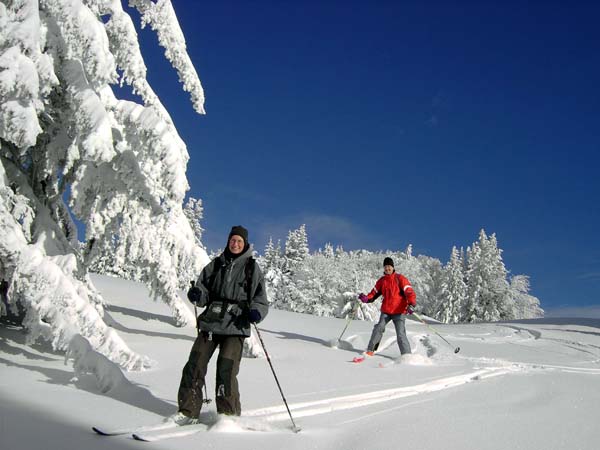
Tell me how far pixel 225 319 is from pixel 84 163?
3.79 meters

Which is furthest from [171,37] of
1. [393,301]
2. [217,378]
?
[393,301]

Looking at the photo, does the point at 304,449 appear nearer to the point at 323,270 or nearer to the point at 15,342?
the point at 15,342

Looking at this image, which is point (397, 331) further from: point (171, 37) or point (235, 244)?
point (171, 37)

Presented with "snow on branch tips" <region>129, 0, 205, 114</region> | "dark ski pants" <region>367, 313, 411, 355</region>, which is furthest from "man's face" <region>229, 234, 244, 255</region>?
"dark ski pants" <region>367, 313, 411, 355</region>

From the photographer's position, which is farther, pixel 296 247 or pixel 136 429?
pixel 296 247

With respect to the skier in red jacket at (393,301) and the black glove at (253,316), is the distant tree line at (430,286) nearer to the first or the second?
the skier in red jacket at (393,301)

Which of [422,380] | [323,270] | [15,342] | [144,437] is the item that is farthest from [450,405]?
[323,270]

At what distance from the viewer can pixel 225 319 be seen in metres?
4.55

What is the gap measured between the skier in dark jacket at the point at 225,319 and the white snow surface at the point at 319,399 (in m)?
0.31

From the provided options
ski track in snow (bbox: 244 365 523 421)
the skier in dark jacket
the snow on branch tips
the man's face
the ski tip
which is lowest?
the ski tip

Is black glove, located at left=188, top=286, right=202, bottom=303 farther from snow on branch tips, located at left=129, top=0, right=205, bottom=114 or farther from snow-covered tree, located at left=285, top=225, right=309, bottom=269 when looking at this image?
snow-covered tree, located at left=285, top=225, right=309, bottom=269

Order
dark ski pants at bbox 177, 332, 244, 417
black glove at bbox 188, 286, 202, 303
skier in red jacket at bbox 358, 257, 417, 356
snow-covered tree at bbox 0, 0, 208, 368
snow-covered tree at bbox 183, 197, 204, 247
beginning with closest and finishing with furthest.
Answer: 1. dark ski pants at bbox 177, 332, 244, 417
2. black glove at bbox 188, 286, 202, 303
3. snow-covered tree at bbox 0, 0, 208, 368
4. skier in red jacket at bbox 358, 257, 417, 356
5. snow-covered tree at bbox 183, 197, 204, 247

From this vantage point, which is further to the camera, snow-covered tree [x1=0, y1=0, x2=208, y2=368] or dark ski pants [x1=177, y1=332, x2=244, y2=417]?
snow-covered tree [x1=0, y1=0, x2=208, y2=368]

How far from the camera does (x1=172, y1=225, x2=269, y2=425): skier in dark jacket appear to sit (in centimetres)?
426
